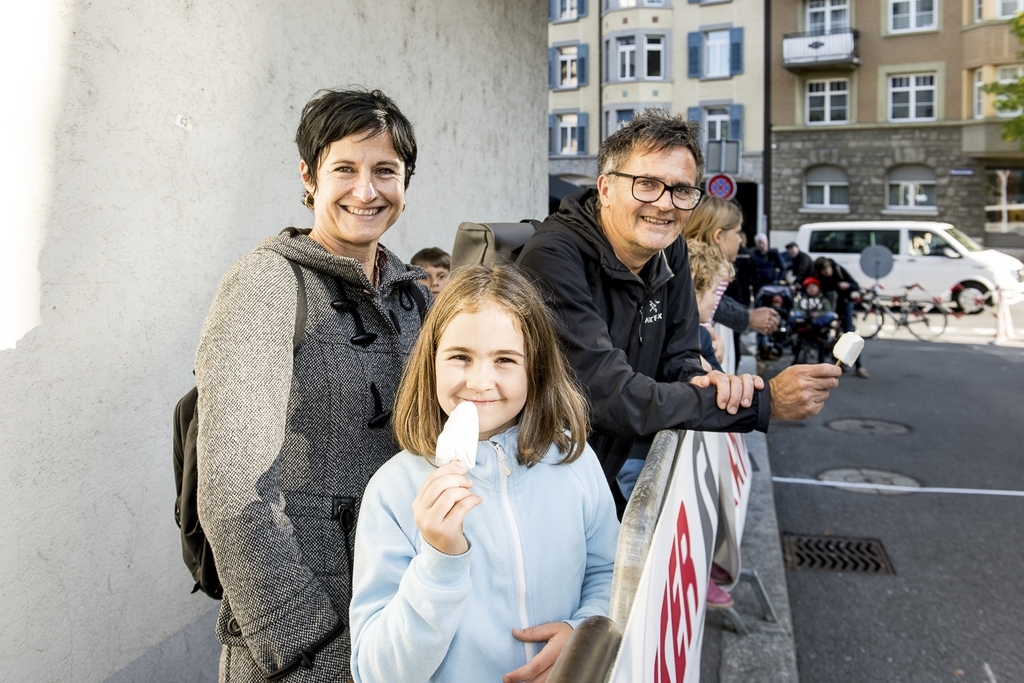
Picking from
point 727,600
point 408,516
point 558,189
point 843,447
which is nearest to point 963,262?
point 558,189

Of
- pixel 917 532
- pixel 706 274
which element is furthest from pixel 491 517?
A: pixel 917 532

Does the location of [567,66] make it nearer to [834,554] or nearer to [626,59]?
[626,59]

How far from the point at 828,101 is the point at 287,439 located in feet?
125

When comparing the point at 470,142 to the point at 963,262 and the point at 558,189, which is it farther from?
the point at 963,262

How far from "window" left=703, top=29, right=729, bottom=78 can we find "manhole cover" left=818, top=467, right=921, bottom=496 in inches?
1298

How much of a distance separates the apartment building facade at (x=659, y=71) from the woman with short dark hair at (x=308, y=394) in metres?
34.0

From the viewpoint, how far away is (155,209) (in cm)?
→ 324

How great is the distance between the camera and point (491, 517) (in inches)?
65.5

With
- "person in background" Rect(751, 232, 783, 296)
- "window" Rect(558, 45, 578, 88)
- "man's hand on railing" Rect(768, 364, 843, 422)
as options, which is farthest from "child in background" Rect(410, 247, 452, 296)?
"window" Rect(558, 45, 578, 88)

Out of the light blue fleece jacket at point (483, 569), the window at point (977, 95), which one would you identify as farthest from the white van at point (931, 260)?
the light blue fleece jacket at point (483, 569)

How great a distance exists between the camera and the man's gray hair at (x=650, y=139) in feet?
8.82

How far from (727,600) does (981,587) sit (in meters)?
1.71

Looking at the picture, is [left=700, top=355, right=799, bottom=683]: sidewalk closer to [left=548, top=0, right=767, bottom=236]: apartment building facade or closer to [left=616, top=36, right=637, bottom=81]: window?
[left=548, top=0, right=767, bottom=236]: apartment building facade

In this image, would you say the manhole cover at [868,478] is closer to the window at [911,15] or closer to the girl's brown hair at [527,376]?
the girl's brown hair at [527,376]
